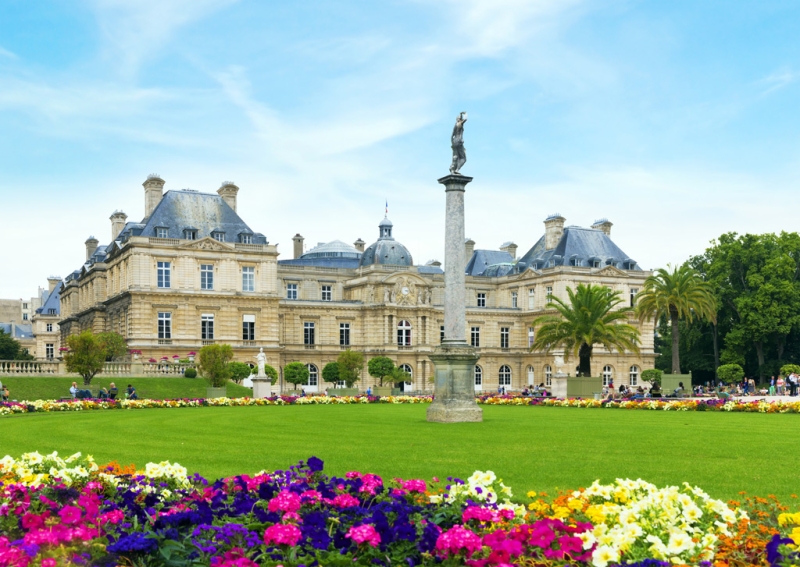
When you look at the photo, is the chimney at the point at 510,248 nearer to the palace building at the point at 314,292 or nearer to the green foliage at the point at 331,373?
the palace building at the point at 314,292

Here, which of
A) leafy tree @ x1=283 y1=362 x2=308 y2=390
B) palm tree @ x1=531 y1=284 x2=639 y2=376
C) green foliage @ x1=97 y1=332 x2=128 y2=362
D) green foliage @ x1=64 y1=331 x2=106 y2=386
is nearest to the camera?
green foliage @ x1=64 y1=331 x2=106 y2=386

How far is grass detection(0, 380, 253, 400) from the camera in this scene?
159 feet

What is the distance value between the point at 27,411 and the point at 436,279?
56.4 metres

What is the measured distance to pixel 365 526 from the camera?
758 cm

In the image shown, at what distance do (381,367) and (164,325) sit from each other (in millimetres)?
17442

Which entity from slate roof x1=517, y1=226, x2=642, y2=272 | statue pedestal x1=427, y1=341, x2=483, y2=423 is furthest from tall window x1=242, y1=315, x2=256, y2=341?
statue pedestal x1=427, y1=341, x2=483, y2=423

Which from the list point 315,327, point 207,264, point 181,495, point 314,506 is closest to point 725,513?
point 314,506

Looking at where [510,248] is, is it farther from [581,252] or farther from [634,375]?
[634,375]

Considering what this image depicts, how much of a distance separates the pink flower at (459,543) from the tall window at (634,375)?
8089 cm

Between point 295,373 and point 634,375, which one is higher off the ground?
point 295,373

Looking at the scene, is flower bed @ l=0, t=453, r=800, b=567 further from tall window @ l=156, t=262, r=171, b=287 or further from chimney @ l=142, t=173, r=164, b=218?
chimney @ l=142, t=173, r=164, b=218

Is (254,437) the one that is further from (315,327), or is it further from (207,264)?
(315,327)

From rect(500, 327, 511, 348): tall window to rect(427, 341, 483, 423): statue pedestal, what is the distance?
61167 mm

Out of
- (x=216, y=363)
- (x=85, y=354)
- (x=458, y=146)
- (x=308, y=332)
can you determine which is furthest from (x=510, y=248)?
(x=458, y=146)
